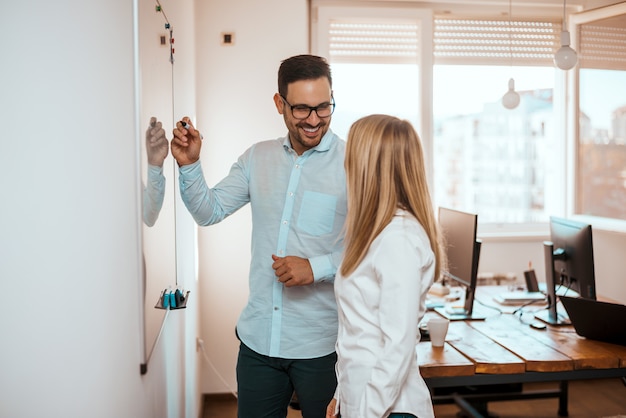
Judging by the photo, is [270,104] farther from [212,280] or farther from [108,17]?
[108,17]

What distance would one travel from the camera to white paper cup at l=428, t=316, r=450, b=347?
241 centimetres

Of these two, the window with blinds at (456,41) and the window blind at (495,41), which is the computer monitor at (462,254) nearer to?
the window with blinds at (456,41)

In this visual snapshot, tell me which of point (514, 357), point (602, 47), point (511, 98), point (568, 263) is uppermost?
point (602, 47)

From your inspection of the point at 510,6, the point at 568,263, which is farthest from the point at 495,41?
the point at 568,263

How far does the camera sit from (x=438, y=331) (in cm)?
241

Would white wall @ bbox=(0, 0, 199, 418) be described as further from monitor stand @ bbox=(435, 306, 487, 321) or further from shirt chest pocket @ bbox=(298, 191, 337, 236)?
monitor stand @ bbox=(435, 306, 487, 321)

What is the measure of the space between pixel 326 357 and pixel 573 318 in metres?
1.23

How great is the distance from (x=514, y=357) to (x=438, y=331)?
0.30 m

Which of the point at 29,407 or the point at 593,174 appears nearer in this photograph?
the point at 29,407

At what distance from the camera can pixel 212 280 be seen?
367 cm

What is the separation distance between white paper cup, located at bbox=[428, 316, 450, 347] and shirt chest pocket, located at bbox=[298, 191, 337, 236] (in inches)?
30.3

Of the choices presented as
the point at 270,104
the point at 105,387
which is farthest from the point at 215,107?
the point at 105,387

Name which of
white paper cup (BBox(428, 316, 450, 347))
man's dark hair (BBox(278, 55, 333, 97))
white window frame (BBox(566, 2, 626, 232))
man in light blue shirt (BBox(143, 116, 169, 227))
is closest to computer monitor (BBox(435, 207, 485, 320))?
white paper cup (BBox(428, 316, 450, 347))

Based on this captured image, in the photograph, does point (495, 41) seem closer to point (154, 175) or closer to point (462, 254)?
point (462, 254)
